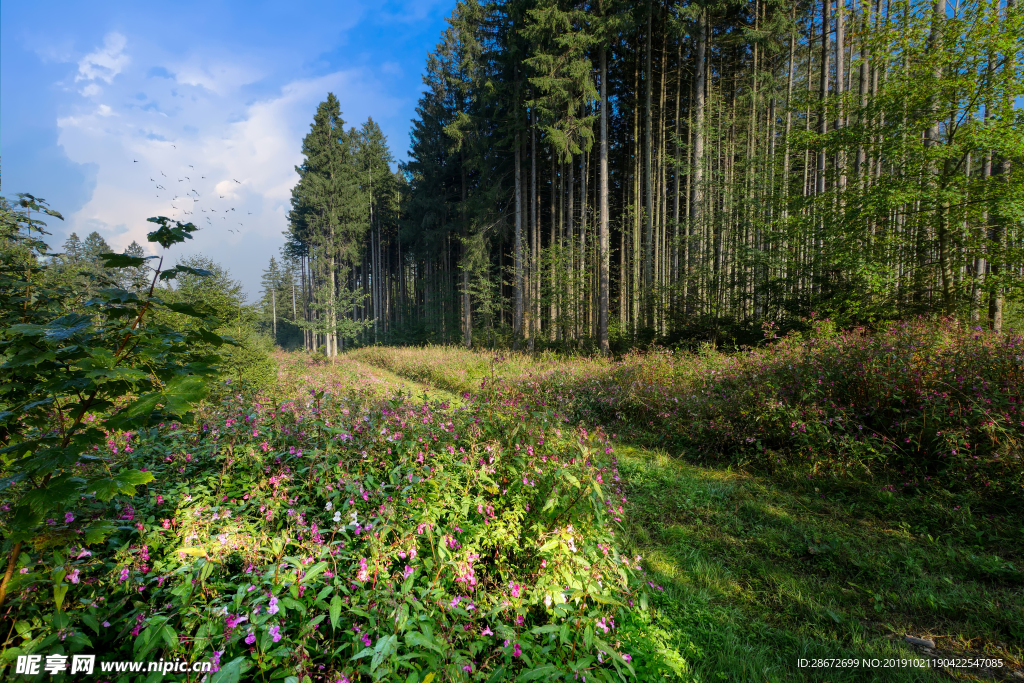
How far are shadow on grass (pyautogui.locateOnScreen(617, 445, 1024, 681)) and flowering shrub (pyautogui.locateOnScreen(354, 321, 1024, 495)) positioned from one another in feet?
2.04

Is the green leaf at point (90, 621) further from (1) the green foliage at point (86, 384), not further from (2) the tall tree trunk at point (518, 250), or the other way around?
(2) the tall tree trunk at point (518, 250)

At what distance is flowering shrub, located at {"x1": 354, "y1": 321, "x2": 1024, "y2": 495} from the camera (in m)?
4.21

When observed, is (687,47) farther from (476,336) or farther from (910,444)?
(910,444)

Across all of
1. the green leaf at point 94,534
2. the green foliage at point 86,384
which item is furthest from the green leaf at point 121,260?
the green leaf at point 94,534

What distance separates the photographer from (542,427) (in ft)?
11.6

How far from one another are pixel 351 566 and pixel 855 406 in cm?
639

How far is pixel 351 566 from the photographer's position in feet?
6.37

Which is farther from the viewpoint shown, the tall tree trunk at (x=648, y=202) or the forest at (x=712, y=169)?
the tall tree trunk at (x=648, y=202)

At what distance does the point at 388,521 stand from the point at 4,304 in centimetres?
205

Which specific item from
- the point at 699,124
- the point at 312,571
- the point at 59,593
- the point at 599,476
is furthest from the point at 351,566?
the point at 699,124

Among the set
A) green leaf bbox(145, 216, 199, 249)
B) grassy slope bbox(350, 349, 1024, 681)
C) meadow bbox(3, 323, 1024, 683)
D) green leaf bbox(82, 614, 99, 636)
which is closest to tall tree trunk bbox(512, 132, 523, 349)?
meadow bbox(3, 323, 1024, 683)

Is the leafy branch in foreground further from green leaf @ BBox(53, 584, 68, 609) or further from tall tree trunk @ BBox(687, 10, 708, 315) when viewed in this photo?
tall tree trunk @ BBox(687, 10, 708, 315)

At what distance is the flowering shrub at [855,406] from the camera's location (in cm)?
421

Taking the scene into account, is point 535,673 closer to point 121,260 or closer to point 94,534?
point 94,534
